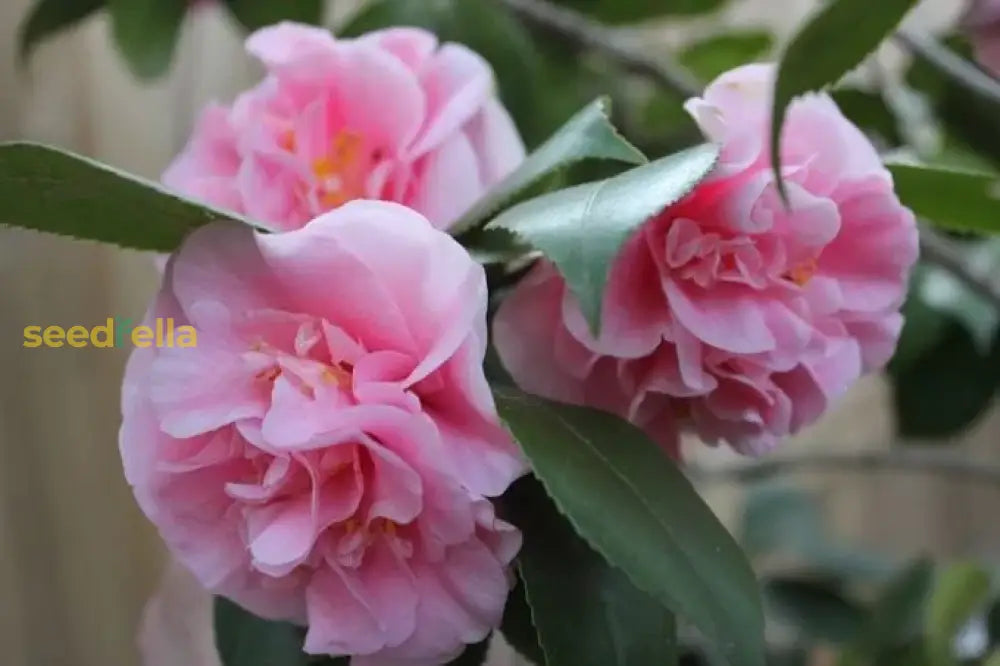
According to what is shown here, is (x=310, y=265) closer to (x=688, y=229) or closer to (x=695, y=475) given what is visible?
(x=688, y=229)

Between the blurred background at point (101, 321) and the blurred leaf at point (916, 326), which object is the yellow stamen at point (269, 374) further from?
the blurred leaf at point (916, 326)

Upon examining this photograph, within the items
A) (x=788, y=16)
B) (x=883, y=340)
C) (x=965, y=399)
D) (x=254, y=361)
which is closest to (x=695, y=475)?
(x=965, y=399)

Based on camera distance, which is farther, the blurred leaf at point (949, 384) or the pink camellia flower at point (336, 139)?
the blurred leaf at point (949, 384)

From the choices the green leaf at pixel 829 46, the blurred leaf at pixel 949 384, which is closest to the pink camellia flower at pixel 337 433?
the green leaf at pixel 829 46

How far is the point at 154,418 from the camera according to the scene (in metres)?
0.33

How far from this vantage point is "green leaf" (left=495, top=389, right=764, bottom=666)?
314 mm

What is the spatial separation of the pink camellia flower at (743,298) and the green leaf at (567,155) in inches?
1.1

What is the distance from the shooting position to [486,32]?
24.5 inches

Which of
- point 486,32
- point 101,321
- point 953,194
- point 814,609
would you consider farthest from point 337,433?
point 814,609

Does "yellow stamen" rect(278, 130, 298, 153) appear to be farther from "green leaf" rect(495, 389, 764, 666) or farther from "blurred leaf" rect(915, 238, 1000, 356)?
"blurred leaf" rect(915, 238, 1000, 356)

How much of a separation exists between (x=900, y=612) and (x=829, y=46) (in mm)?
608

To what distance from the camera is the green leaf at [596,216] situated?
281 mm

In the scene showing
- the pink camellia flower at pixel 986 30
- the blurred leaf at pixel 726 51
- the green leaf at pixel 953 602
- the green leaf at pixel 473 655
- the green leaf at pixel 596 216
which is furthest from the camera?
the blurred leaf at pixel 726 51

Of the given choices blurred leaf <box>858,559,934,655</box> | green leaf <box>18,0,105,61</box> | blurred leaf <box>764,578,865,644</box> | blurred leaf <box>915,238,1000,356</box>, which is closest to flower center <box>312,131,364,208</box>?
green leaf <box>18,0,105,61</box>
